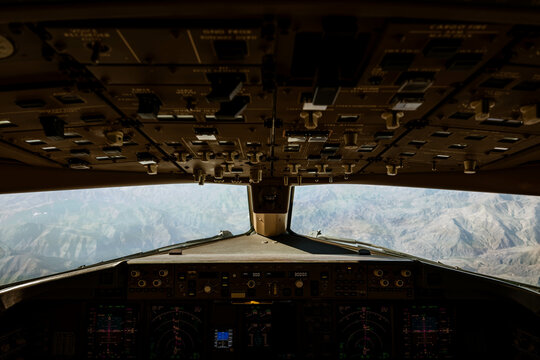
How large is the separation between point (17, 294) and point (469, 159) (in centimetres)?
687

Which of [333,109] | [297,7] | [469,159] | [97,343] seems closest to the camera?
[297,7]

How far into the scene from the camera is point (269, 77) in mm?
2365

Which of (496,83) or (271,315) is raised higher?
(496,83)

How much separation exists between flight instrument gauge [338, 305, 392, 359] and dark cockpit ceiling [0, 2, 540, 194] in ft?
7.39

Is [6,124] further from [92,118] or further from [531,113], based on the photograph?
[531,113]

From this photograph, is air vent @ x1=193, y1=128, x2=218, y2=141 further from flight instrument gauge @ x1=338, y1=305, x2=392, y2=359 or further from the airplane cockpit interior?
flight instrument gauge @ x1=338, y1=305, x2=392, y2=359

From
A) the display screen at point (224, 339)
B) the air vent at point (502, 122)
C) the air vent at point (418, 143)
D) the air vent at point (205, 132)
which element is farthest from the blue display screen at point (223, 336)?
the air vent at point (502, 122)

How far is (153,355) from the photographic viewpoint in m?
3.87

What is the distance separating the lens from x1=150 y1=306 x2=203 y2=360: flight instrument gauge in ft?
12.7

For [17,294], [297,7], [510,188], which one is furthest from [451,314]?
[17,294]

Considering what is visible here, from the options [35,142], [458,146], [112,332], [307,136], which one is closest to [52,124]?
[35,142]

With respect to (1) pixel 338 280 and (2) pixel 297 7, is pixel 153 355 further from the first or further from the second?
(2) pixel 297 7

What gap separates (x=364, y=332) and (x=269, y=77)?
3.51m

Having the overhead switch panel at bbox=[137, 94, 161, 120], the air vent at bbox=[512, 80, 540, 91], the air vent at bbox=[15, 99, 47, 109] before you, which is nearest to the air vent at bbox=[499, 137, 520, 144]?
the air vent at bbox=[512, 80, 540, 91]
